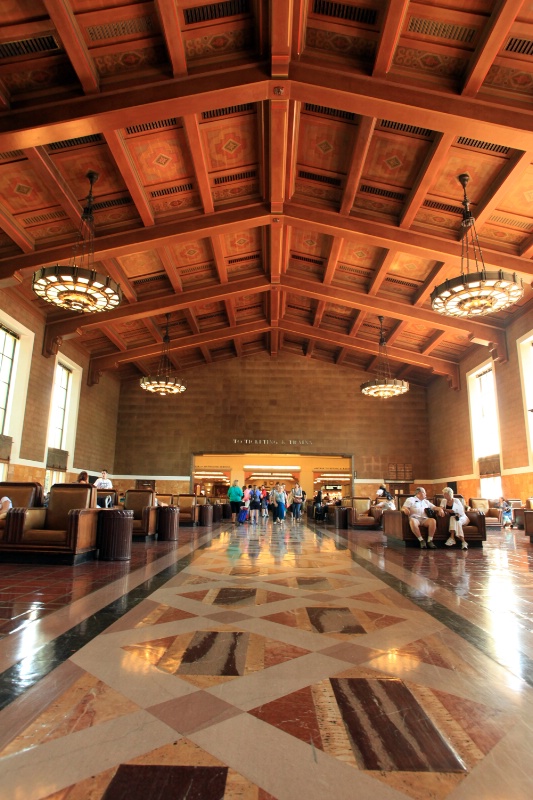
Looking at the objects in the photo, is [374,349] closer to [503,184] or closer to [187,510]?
[503,184]

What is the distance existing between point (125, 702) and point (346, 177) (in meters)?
10.0

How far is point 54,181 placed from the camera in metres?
8.24

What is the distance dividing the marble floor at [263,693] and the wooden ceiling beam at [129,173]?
7155 mm

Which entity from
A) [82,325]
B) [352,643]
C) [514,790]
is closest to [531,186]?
[352,643]

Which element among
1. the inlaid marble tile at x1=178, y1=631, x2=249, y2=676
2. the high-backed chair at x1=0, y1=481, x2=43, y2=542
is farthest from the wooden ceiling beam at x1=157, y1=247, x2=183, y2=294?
the inlaid marble tile at x1=178, y1=631, x2=249, y2=676

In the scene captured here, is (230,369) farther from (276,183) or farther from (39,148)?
(39,148)

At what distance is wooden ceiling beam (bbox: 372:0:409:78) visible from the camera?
591 cm

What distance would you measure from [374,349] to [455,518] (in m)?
11.1

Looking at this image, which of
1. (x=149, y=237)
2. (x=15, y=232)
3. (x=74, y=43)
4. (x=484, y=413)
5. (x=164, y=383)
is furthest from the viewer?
(x=484, y=413)

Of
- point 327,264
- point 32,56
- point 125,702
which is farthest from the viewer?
point 327,264

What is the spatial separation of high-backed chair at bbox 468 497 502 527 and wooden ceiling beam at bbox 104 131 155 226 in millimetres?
11015

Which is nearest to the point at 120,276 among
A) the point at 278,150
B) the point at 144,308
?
the point at 144,308

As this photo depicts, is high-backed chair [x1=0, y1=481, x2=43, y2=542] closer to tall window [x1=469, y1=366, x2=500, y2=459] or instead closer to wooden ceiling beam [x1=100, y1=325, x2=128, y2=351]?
wooden ceiling beam [x1=100, y1=325, x2=128, y2=351]

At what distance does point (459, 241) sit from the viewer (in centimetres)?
1030
